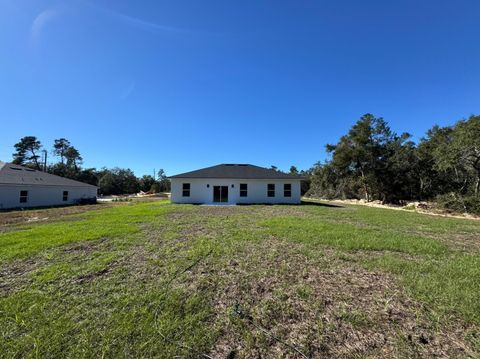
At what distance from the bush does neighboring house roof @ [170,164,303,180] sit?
1001cm

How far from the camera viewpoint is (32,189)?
21250mm

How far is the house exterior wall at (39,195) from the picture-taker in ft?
63.5

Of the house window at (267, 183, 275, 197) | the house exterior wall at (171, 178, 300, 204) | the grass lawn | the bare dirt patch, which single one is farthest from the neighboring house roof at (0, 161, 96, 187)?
the house window at (267, 183, 275, 197)

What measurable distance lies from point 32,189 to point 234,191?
60.5ft

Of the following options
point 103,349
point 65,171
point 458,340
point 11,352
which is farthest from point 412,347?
point 65,171

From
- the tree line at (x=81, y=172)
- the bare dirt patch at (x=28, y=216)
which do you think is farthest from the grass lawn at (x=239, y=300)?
the tree line at (x=81, y=172)

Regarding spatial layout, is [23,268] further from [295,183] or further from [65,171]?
[65,171]

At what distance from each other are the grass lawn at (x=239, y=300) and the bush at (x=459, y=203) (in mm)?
11533

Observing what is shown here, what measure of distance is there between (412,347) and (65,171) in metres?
61.8

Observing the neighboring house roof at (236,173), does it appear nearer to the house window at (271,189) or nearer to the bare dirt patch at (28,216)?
the house window at (271,189)

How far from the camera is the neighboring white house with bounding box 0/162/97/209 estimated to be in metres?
19.5

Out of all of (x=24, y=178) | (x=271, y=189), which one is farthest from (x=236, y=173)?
(x=24, y=178)

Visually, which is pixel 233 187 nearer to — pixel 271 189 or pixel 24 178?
pixel 271 189

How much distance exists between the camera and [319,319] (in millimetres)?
2836
